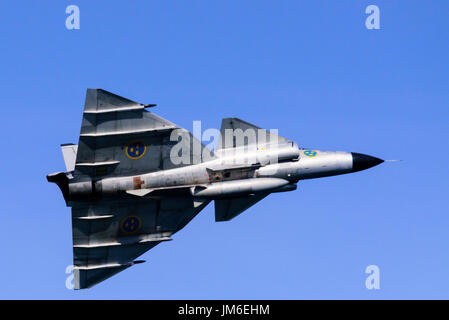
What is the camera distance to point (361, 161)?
46.0m

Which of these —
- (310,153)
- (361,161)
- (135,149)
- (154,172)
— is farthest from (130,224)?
(361,161)

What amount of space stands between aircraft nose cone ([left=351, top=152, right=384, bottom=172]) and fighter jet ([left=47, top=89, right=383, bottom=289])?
0.05 m

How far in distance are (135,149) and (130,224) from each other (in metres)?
4.88

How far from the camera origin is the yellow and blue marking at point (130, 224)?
4662 centimetres

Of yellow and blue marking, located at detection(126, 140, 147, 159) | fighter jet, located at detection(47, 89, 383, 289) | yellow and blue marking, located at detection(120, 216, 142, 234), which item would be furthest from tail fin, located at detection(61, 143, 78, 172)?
yellow and blue marking, located at detection(120, 216, 142, 234)

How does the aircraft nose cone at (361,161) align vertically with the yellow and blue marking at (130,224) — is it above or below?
above

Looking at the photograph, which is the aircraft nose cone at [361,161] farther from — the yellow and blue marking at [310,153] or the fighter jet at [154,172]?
the yellow and blue marking at [310,153]

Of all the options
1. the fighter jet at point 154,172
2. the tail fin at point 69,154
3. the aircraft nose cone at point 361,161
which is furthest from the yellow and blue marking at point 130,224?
the aircraft nose cone at point 361,161

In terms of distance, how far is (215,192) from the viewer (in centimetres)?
4441

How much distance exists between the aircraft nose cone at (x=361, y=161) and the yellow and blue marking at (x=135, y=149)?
10501 mm

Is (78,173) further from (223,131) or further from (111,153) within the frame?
(223,131)

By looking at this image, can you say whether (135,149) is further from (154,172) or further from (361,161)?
(361,161)

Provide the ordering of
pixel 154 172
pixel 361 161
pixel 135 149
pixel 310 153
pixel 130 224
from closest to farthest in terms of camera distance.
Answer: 1. pixel 135 149
2. pixel 154 172
3. pixel 310 153
4. pixel 361 161
5. pixel 130 224

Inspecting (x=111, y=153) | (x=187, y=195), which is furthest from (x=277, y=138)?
(x=111, y=153)
